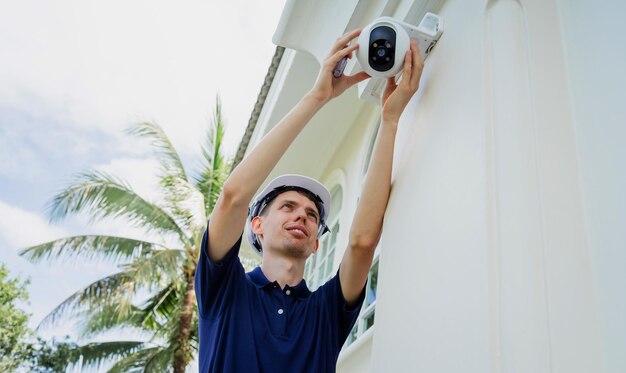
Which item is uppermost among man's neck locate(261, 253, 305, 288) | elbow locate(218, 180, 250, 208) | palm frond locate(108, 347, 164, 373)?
palm frond locate(108, 347, 164, 373)

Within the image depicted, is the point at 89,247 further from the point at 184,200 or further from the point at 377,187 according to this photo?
the point at 377,187

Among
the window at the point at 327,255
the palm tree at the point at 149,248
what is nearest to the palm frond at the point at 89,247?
the palm tree at the point at 149,248

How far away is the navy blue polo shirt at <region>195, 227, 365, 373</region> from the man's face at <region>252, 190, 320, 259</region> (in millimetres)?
193

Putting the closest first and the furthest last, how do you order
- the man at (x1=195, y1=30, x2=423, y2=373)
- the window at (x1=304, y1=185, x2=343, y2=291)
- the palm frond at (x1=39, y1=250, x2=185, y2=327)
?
the man at (x1=195, y1=30, x2=423, y2=373), the window at (x1=304, y1=185, x2=343, y2=291), the palm frond at (x1=39, y1=250, x2=185, y2=327)

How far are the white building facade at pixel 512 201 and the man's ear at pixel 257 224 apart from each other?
893 millimetres

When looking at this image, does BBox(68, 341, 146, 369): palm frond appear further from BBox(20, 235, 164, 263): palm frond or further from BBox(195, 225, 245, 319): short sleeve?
BBox(195, 225, 245, 319): short sleeve

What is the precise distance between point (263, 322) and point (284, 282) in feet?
1.12

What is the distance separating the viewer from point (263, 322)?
2.47 meters

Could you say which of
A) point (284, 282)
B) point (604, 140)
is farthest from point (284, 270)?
point (604, 140)

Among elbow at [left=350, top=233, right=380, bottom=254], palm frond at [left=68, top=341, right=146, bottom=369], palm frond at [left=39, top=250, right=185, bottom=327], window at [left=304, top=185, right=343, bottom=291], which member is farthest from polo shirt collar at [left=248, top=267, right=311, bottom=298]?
palm frond at [left=68, top=341, right=146, bottom=369]

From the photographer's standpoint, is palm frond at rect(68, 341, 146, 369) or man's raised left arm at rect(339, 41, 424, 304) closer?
man's raised left arm at rect(339, 41, 424, 304)

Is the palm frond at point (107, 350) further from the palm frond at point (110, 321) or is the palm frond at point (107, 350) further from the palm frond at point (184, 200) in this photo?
the palm frond at point (184, 200)

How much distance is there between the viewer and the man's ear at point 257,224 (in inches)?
125

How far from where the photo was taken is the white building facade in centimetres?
146
